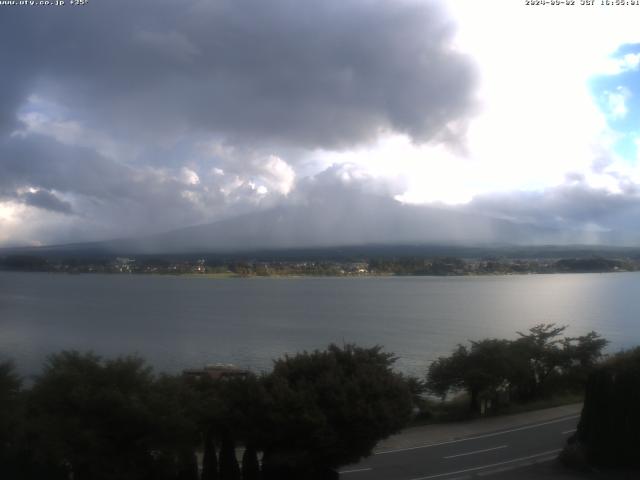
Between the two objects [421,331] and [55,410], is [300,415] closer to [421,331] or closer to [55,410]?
[55,410]

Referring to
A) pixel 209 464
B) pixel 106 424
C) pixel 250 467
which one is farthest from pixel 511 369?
pixel 106 424

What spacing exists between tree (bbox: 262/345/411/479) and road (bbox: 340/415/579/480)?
1766 millimetres

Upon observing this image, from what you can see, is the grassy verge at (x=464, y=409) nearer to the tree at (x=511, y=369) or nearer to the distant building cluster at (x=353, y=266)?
the tree at (x=511, y=369)

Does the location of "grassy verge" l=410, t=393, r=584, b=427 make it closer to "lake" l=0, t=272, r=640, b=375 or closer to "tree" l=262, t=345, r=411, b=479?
"tree" l=262, t=345, r=411, b=479

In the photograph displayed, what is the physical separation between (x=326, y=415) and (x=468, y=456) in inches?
183

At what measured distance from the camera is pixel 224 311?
6775 centimetres

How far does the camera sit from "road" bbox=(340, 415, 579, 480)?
1246 cm

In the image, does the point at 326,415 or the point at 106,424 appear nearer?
the point at 106,424

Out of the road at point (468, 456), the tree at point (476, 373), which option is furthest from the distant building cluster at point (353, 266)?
the road at point (468, 456)

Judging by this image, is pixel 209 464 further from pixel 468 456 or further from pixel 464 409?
pixel 464 409

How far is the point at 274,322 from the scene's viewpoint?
2197 inches

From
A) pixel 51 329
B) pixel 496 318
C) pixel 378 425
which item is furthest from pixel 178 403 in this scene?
pixel 496 318

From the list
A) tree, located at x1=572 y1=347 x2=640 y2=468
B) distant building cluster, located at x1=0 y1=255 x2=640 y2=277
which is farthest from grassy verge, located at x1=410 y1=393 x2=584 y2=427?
distant building cluster, located at x1=0 y1=255 x2=640 y2=277

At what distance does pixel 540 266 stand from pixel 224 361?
122 m
